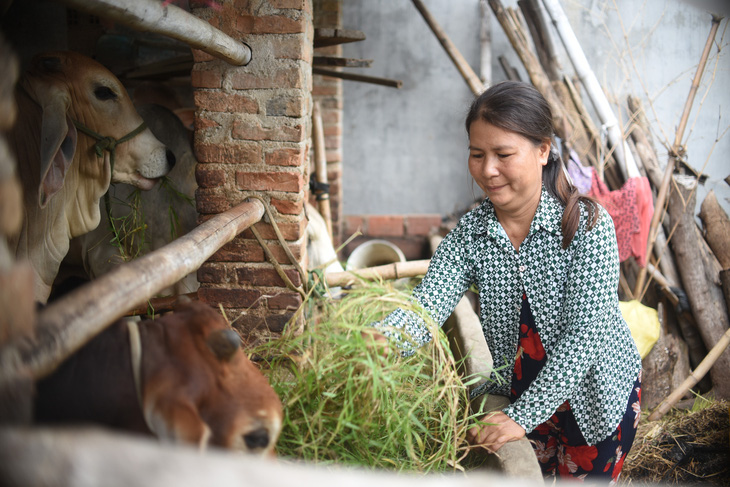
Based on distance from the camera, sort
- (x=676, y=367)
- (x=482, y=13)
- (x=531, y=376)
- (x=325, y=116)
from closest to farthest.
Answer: (x=531, y=376)
(x=676, y=367)
(x=325, y=116)
(x=482, y=13)

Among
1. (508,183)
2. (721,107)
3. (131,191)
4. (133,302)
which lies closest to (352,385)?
(133,302)

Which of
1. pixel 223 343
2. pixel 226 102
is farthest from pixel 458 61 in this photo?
pixel 223 343

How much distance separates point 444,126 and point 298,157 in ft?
15.3

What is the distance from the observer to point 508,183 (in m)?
1.97

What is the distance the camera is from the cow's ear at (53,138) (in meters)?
1.88

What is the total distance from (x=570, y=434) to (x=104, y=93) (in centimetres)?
243

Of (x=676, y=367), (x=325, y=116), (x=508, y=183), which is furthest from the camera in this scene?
(x=325, y=116)

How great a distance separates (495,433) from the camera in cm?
185

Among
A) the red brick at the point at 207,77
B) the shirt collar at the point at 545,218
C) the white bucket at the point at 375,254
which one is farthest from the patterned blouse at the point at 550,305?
the white bucket at the point at 375,254

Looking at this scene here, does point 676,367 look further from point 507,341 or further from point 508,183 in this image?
point 508,183

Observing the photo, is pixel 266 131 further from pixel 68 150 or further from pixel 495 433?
pixel 495 433

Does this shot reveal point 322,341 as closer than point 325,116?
Yes

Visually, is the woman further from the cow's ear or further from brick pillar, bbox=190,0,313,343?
the cow's ear

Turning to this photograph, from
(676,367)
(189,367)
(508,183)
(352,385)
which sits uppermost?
(508,183)
